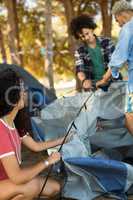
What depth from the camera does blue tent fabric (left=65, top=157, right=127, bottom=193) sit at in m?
3.40

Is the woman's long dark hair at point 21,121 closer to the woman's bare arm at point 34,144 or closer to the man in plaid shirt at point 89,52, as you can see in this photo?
the woman's bare arm at point 34,144

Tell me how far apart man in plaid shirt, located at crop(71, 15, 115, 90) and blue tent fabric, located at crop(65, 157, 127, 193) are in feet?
4.58

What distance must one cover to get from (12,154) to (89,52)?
7.08ft

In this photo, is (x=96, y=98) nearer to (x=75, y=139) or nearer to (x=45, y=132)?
(x=45, y=132)

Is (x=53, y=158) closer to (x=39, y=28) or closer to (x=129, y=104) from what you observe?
(x=129, y=104)

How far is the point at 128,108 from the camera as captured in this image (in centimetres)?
384

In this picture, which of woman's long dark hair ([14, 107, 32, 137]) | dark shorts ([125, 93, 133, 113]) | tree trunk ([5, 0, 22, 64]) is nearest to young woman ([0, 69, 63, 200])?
woman's long dark hair ([14, 107, 32, 137])

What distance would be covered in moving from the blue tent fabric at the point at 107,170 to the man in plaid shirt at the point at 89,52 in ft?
4.58

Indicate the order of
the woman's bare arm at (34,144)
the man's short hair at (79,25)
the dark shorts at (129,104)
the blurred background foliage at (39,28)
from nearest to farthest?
1. the woman's bare arm at (34,144)
2. the dark shorts at (129,104)
3. the man's short hair at (79,25)
4. the blurred background foliage at (39,28)

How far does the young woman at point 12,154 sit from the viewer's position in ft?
9.48

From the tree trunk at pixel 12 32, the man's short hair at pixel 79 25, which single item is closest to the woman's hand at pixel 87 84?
the man's short hair at pixel 79 25

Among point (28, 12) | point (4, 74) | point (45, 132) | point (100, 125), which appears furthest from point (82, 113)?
point (28, 12)

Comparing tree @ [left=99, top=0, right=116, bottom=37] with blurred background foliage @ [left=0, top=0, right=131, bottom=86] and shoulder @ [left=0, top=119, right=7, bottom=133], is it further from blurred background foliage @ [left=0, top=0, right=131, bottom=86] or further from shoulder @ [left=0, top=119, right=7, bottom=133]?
shoulder @ [left=0, top=119, right=7, bottom=133]

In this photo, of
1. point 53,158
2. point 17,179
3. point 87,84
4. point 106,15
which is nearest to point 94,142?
point 87,84
